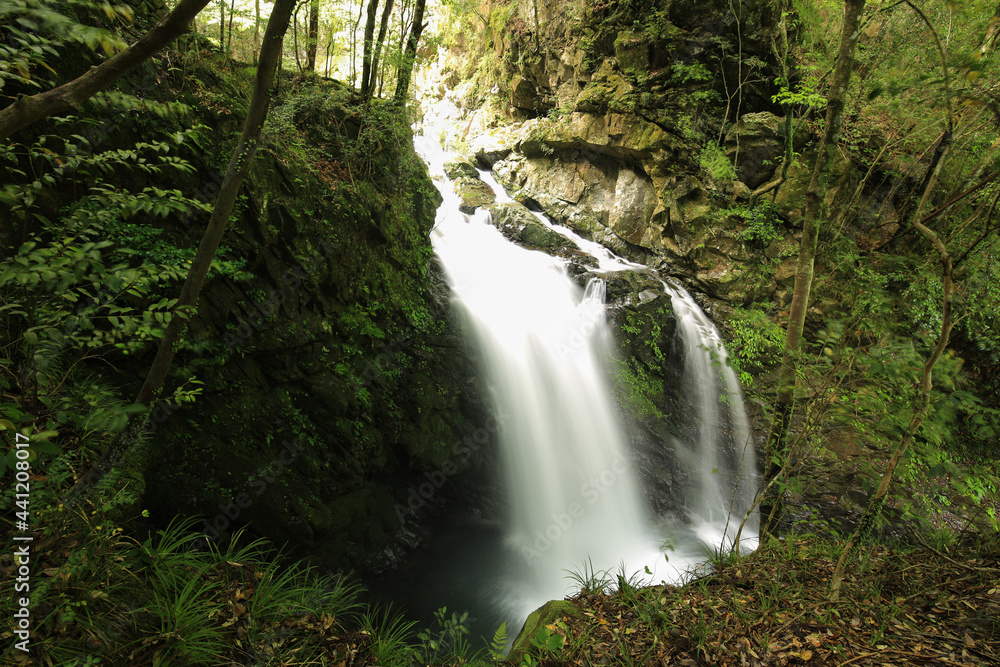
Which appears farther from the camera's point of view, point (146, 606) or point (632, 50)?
point (632, 50)

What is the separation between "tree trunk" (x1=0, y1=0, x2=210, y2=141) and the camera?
1.44 m

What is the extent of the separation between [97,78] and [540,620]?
14.9 ft

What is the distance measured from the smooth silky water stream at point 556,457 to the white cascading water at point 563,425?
0.08 ft

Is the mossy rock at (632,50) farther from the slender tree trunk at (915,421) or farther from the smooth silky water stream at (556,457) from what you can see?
the slender tree trunk at (915,421)

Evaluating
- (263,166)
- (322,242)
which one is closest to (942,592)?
(322,242)

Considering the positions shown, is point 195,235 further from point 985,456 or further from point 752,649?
point 985,456

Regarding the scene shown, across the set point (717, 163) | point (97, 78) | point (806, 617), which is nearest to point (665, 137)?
point (717, 163)

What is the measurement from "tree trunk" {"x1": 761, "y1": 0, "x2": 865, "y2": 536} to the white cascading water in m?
1.99

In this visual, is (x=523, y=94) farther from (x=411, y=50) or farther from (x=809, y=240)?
(x=809, y=240)

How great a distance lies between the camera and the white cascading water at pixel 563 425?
654 cm

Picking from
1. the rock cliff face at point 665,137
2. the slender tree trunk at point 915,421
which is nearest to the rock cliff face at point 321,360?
the slender tree trunk at point 915,421

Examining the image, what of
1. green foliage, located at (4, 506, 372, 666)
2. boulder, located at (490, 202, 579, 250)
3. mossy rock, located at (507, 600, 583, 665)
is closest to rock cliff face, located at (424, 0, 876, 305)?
boulder, located at (490, 202, 579, 250)

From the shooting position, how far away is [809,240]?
4.37 meters

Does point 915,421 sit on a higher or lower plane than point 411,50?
lower
